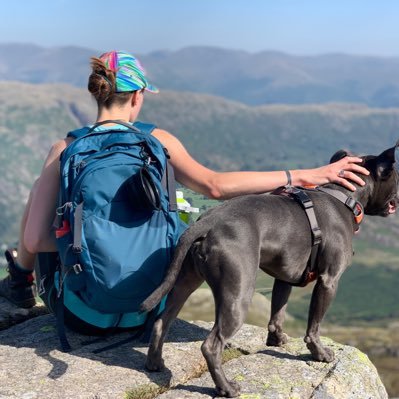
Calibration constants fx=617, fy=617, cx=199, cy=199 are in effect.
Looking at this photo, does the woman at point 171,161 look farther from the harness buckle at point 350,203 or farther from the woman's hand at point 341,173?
the harness buckle at point 350,203

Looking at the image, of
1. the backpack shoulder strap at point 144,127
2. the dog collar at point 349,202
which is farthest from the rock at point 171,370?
the backpack shoulder strap at point 144,127

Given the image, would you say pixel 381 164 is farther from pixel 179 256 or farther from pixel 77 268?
pixel 77 268

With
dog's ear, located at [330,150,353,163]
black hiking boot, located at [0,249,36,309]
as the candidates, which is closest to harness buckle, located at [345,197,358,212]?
dog's ear, located at [330,150,353,163]

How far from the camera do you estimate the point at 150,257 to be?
818 centimetres

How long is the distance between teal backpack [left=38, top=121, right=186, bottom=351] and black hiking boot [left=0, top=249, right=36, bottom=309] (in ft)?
7.67

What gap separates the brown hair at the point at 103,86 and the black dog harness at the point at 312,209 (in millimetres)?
2642

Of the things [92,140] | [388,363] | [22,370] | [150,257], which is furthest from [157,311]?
[388,363]

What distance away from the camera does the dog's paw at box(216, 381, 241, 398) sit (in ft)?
24.6

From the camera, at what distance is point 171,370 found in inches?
329

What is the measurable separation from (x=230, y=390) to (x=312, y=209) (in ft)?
8.57

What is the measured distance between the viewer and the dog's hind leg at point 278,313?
9297mm

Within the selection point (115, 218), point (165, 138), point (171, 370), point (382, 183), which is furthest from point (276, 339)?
point (165, 138)

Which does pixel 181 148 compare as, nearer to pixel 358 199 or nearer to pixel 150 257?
pixel 150 257

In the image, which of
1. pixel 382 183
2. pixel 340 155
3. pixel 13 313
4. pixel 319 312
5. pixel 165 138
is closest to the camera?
pixel 319 312
